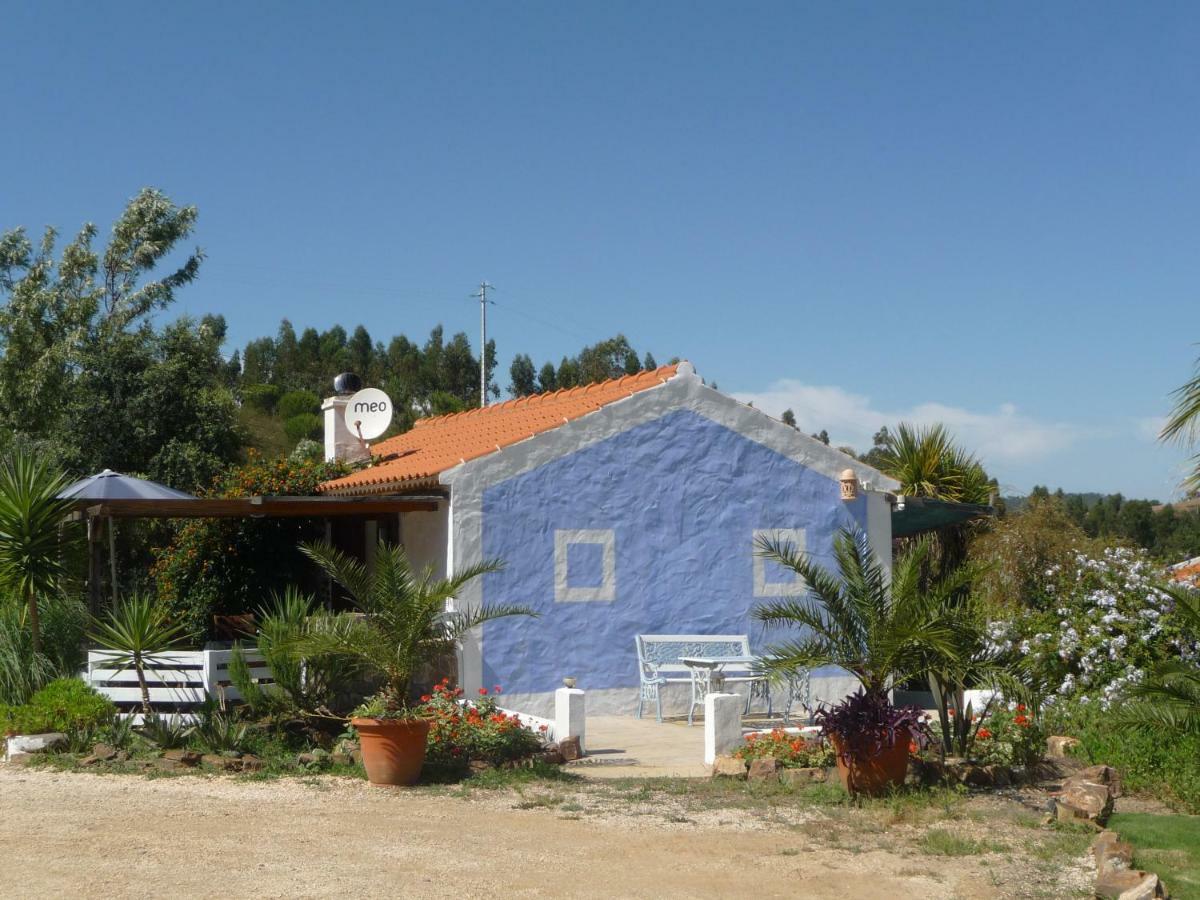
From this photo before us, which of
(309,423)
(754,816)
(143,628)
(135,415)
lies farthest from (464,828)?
(309,423)

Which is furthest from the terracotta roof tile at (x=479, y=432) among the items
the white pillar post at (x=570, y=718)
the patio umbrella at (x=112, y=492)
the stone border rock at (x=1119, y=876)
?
the stone border rock at (x=1119, y=876)

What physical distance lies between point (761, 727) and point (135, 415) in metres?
14.7

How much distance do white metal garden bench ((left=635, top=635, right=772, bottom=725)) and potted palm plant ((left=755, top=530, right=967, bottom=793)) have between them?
4050 mm

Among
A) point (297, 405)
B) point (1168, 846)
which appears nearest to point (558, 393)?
point (1168, 846)

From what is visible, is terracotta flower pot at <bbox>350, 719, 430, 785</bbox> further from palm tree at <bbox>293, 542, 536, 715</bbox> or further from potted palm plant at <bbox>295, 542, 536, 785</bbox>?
palm tree at <bbox>293, 542, 536, 715</bbox>

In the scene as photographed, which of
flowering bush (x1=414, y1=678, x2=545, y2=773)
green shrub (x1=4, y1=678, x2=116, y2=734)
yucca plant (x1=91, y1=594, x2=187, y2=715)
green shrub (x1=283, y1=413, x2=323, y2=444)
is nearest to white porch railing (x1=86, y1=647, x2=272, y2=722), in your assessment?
yucca plant (x1=91, y1=594, x2=187, y2=715)

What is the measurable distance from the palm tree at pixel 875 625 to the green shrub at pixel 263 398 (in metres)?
41.5

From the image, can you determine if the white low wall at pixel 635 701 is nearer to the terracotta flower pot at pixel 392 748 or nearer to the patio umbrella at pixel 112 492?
the terracotta flower pot at pixel 392 748

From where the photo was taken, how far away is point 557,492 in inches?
580

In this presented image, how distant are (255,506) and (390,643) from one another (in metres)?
3.36

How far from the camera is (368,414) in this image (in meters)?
20.2

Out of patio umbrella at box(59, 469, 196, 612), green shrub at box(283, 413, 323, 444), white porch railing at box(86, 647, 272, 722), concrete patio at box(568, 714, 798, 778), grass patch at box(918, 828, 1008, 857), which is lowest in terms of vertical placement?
grass patch at box(918, 828, 1008, 857)

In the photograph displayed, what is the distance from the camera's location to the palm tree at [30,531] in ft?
41.3

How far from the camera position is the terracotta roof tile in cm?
1514
